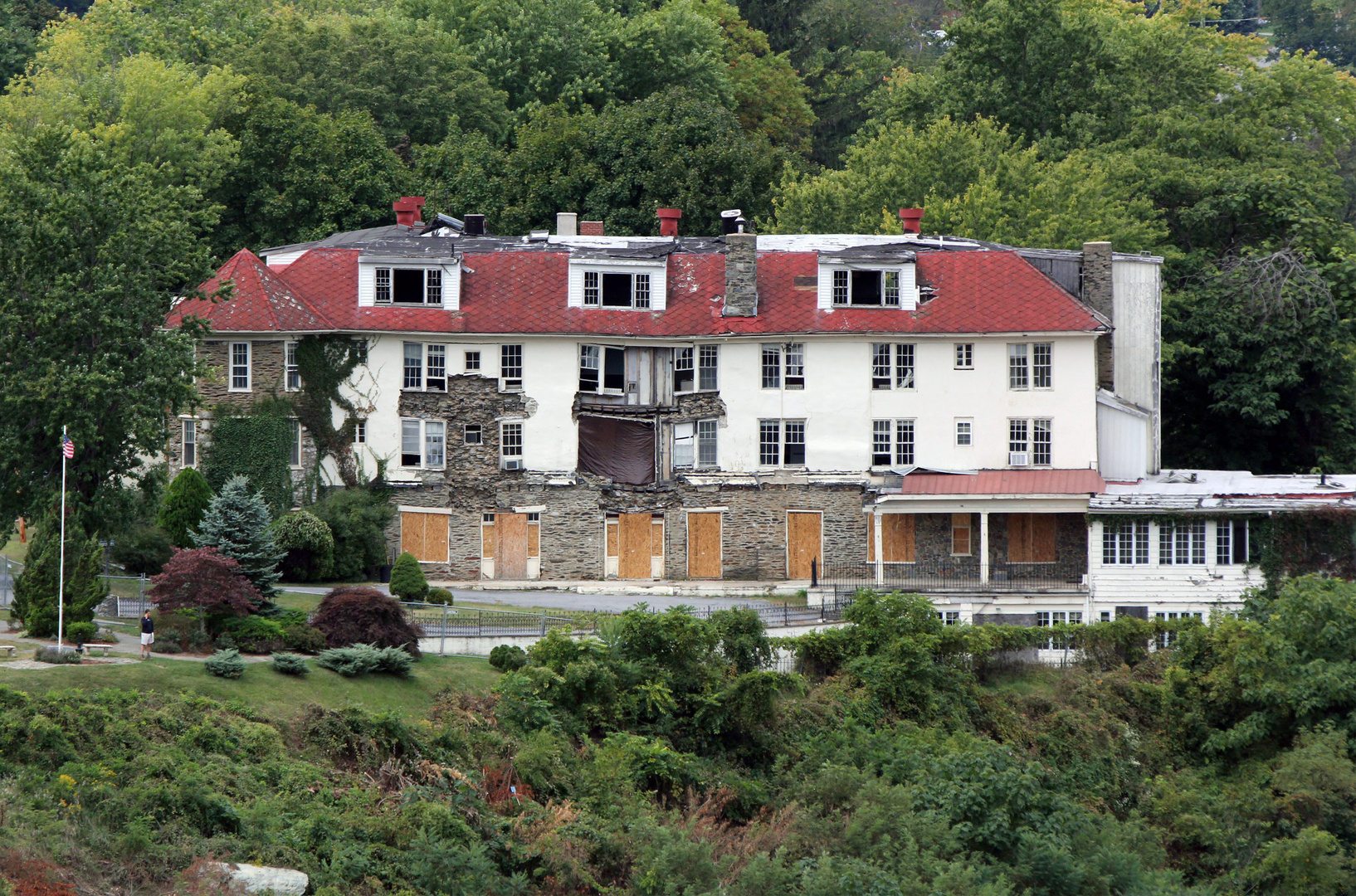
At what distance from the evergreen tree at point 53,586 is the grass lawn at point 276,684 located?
270cm

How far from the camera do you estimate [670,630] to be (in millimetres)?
42438

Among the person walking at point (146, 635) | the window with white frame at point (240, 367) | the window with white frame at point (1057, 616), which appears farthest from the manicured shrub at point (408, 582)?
the window with white frame at point (1057, 616)

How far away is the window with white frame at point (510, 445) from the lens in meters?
56.9

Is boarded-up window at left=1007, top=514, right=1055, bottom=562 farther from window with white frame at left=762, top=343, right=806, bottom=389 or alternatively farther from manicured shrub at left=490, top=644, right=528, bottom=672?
manicured shrub at left=490, top=644, right=528, bottom=672

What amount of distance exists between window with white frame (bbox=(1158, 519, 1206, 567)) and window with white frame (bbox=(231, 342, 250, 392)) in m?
26.4

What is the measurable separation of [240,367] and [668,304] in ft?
41.8

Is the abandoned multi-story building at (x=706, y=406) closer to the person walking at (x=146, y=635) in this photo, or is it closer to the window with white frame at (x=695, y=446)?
the window with white frame at (x=695, y=446)

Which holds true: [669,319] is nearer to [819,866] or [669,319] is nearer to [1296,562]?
[1296,562]

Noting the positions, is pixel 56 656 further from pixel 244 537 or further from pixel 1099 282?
pixel 1099 282

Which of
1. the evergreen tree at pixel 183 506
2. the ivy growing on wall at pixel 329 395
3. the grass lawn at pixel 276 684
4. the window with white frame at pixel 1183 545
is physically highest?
the ivy growing on wall at pixel 329 395

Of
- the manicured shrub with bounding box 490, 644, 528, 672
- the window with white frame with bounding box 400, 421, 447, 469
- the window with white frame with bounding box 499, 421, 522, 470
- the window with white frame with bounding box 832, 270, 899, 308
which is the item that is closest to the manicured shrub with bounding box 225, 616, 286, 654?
the manicured shrub with bounding box 490, 644, 528, 672

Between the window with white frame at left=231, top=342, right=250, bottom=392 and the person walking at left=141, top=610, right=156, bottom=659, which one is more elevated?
the window with white frame at left=231, top=342, right=250, bottom=392

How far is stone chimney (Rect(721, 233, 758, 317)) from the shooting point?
5722 centimetres

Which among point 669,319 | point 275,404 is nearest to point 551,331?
point 669,319
